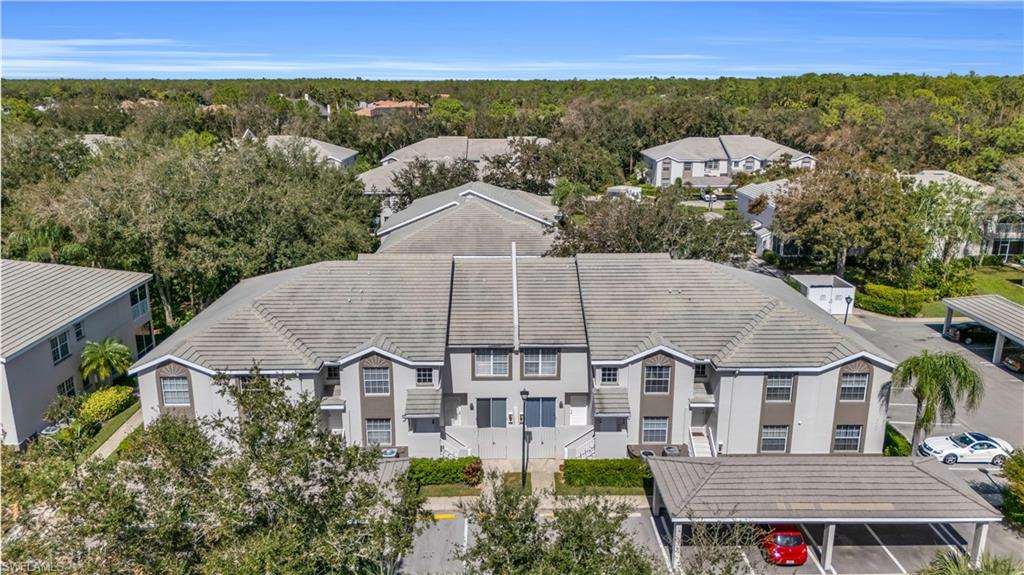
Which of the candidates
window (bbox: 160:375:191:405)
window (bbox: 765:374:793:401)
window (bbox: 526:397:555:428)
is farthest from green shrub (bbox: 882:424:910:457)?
window (bbox: 160:375:191:405)

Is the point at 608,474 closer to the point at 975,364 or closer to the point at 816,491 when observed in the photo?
the point at 816,491

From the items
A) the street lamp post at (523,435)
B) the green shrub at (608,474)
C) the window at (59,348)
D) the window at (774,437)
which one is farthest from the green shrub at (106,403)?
the window at (774,437)

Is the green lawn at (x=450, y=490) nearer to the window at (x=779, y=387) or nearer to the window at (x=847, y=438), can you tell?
the window at (x=779, y=387)

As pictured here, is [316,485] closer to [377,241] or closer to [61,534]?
[61,534]

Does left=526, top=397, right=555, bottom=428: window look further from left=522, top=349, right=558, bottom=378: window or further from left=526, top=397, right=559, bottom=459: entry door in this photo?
left=522, top=349, right=558, bottom=378: window

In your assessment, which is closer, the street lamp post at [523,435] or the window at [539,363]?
the street lamp post at [523,435]

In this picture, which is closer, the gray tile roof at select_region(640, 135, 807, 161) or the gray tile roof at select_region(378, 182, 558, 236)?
the gray tile roof at select_region(378, 182, 558, 236)
